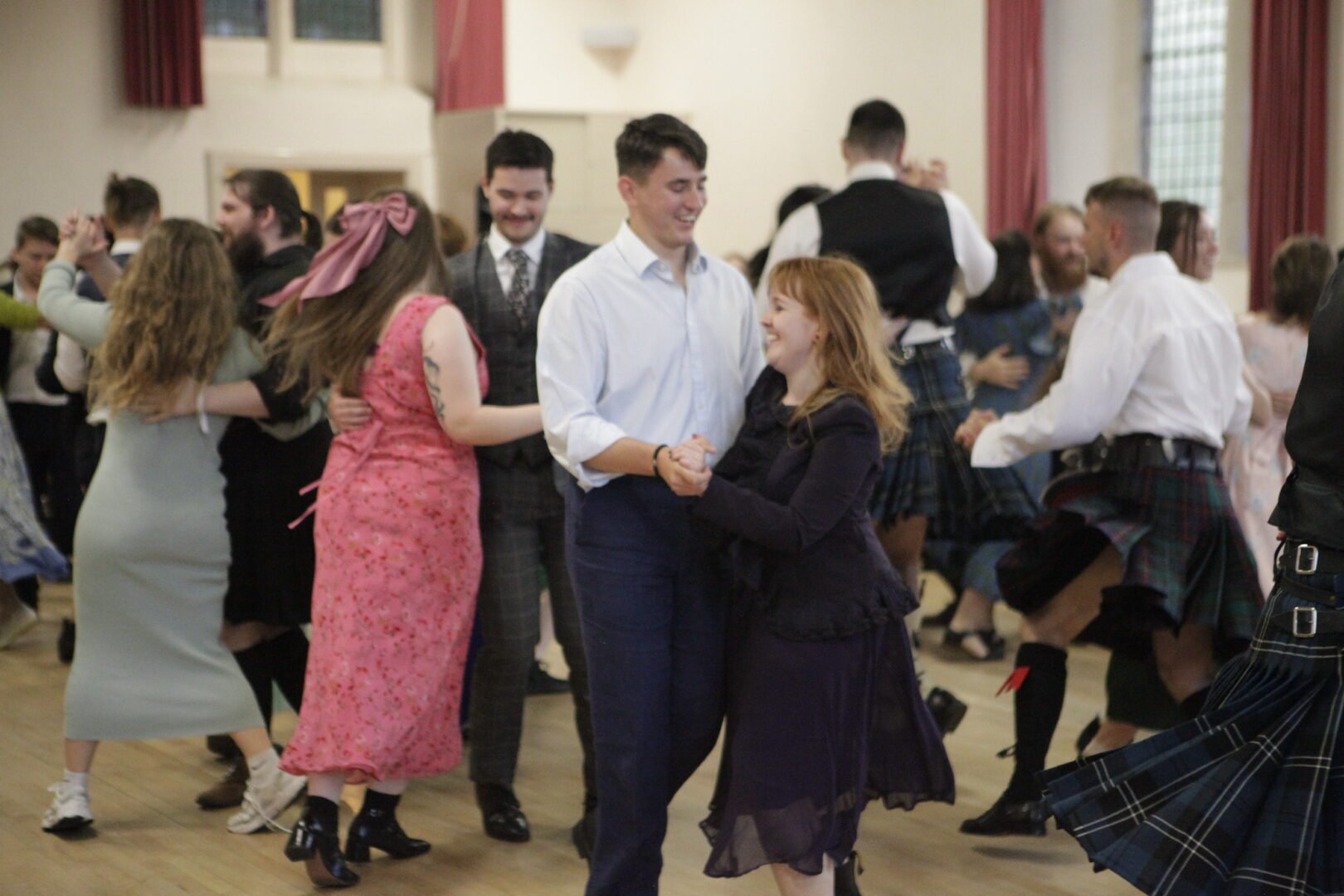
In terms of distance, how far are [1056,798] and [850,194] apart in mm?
2510

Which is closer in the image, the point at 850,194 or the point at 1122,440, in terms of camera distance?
the point at 1122,440

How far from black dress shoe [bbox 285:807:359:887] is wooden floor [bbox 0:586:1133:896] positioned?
6 centimetres

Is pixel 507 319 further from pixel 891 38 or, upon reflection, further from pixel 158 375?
pixel 891 38

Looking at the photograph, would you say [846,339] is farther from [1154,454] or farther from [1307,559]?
[1154,454]

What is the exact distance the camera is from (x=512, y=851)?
12.3ft

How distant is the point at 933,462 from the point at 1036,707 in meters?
1.12

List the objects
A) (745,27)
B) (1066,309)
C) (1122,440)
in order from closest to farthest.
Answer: (1122,440) < (1066,309) < (745,27)

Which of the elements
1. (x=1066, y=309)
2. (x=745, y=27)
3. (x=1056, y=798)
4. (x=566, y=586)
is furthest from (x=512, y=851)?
(x=745, y=27)

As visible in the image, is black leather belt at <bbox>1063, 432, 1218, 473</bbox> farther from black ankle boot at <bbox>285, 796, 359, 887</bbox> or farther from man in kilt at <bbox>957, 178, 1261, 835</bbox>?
black ankle boot at <bbox>285, 796, 359, 887</bbox>

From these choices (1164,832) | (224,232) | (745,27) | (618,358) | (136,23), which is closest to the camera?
(1164,832)

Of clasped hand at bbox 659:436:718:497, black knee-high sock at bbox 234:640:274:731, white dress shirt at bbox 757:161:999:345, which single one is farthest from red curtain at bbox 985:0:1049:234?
clasped hand at bbox 659:436:718:497

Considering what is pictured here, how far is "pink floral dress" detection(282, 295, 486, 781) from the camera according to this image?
11.2 feet

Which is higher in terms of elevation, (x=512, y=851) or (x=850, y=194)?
(x=850, y=194)

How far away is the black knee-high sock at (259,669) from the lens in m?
4.12
